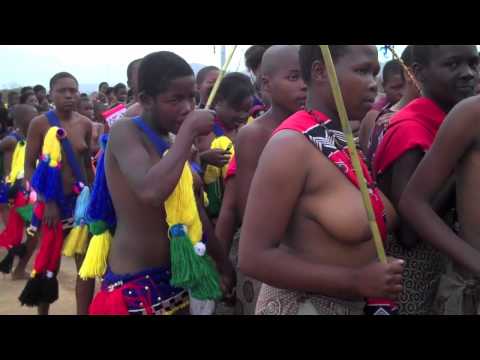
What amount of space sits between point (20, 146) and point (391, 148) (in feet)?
20.3

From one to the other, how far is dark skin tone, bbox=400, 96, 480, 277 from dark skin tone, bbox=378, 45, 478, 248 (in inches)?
5.3

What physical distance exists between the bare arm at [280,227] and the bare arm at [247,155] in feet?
3.74

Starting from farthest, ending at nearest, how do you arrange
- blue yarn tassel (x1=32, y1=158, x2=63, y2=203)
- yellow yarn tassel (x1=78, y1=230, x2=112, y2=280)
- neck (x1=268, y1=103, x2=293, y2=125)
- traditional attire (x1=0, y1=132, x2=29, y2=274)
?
traditional attire (x1=0, y1=132, x2=29, y2=274)
blue yarn tassel (x1=32, y1=158, x2=63, y2=203)
neck (x1=268, y1=103, x2=293, y2=125)
yellow yarn tassel (x1=78, y1=230, x2=112, y2=280)

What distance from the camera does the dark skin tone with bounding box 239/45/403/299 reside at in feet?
6.33

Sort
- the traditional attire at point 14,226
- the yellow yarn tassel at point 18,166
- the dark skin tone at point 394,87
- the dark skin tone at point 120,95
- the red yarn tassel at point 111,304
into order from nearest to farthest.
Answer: the red yarn tassel at point 111,304 → the dark skin tone at point 394,87 → the traditional attire at point 14,226 → the yellow yarn tassel at point 18,166 → the dark skin tone at point 120,95

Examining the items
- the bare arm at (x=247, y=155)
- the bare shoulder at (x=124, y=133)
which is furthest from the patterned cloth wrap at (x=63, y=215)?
the bare shoulder at (x=124, y=133)

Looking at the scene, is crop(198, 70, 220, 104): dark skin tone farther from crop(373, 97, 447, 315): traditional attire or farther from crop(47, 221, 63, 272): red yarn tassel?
crop(373, 97, 447, 315): traditional attire

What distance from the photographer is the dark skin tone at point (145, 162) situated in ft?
8.38

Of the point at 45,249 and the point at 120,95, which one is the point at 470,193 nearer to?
the point at 45,249

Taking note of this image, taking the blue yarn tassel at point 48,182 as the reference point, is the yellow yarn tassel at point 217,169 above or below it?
above

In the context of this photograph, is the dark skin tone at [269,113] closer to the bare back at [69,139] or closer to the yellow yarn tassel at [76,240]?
the yellow yarn tassel at [76,240]

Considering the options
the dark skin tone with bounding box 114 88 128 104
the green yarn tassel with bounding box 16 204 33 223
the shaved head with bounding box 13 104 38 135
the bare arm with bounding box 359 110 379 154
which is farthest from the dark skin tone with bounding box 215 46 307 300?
the dark skin tone with bounding box 114 88 128 104

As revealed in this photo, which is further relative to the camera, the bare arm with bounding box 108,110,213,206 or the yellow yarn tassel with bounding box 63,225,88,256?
the yellow yarn tassel with bounding box 63,225,88,256
